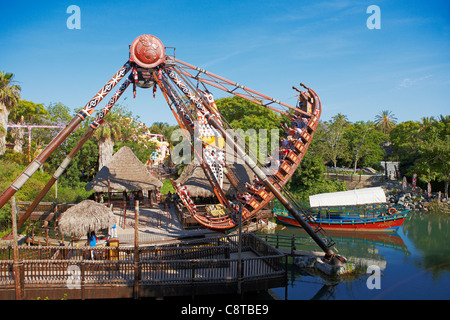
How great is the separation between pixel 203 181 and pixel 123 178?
517 cm

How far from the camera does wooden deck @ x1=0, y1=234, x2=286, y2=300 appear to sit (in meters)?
10.7

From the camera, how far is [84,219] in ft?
45.1

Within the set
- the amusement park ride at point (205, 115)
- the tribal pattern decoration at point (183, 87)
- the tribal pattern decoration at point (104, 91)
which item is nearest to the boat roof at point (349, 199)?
the amusement park ride at point (205, 115)

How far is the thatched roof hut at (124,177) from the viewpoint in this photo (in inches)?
850

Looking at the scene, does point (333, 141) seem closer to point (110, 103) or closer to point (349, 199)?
point (349, 199)

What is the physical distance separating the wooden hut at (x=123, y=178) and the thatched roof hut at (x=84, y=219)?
7.05 m

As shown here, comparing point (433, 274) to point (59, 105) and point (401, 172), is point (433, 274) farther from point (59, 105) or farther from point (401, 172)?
point (59, 105)

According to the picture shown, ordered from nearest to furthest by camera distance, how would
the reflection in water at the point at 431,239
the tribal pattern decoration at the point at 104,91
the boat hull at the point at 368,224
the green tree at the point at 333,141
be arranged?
the tribal pattern decoration at the point at 104,91 → the reflection in water at the point at 431,239 → the boat hull at the point at 368,224 → the green tree at the point at 333,141

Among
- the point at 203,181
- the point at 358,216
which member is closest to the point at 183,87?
the point at 203,181

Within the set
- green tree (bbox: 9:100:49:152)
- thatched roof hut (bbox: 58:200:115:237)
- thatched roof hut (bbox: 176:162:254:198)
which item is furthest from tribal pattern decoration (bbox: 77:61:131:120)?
green tree (bbox: 9:100:49:152)

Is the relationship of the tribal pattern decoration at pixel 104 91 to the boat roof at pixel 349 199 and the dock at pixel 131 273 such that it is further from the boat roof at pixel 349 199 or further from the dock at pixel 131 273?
the boat roof at pixel 349 199
